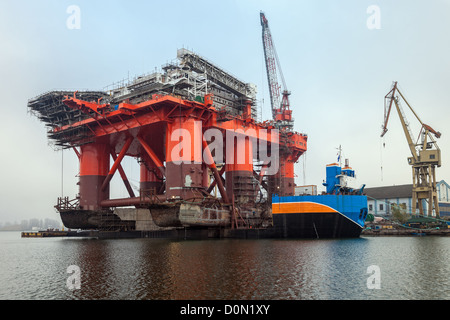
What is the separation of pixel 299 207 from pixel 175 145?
15.7 meters

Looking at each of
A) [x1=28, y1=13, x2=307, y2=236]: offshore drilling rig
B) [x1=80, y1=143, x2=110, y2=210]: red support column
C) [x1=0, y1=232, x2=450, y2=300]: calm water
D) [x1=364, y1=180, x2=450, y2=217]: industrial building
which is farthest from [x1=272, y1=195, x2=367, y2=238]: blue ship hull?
[x1=364, y1=180, x2=450, y2=217]: industrial building

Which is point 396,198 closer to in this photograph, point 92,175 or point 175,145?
point 175,145

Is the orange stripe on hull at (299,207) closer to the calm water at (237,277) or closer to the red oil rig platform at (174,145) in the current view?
the red oil rig platform at (174,145)

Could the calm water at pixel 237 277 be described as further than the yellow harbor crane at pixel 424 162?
No

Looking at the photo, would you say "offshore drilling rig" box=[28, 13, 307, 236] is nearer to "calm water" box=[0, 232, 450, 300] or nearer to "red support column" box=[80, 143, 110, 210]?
"red support column" box=[80, 143, 110, 210]

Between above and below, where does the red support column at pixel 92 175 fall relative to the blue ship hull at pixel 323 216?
above

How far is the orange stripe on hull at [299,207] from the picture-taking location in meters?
40.9

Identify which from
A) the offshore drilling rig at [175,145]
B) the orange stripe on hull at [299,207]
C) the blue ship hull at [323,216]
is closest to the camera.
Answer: the blue ship hull at [323,216]

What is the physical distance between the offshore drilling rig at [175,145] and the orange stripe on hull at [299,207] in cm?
557

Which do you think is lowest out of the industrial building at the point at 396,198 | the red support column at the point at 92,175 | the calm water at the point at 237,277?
the calm water at the point at 237,277

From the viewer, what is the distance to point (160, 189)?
59406mm

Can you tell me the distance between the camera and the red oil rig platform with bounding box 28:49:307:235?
4544cm

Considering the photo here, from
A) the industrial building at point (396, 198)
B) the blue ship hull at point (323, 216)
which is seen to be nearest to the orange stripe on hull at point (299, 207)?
the blue ship hull at point (323, 216)
